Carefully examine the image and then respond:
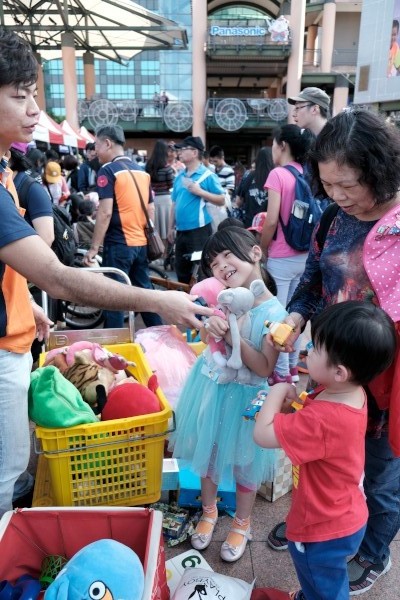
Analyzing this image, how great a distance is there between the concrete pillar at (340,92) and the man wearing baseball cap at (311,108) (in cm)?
2464

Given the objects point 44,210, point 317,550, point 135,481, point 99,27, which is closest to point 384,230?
point 317,550

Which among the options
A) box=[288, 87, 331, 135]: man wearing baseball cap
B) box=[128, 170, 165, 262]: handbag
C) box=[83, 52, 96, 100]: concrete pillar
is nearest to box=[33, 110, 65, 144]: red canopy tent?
box=[128, 170, 165, 262]: handbag

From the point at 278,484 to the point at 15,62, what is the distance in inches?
87.6

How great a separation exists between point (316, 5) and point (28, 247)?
30.8 meters

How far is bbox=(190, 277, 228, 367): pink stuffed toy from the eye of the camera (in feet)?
6.07

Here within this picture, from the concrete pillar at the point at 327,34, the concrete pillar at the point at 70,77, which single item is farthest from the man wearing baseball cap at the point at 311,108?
the concrete pillar at the point at 327,34

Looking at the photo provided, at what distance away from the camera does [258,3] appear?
33.4m

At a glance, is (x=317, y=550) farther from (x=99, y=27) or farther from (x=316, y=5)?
(x=316, y=5)

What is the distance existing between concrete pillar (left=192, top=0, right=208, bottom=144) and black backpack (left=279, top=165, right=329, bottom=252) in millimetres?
21971

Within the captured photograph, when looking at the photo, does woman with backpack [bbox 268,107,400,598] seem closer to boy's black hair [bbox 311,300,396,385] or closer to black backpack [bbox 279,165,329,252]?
boy's black hair [bbox 311,300,396,385]

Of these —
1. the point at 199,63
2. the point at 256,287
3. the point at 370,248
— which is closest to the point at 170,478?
the point at 256,287

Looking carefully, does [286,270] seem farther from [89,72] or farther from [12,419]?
[89,72]

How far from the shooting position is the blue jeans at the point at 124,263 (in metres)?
4.00

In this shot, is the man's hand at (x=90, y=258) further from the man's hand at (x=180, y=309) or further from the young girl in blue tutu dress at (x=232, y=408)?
the man's hand at (x=180, y=309)
